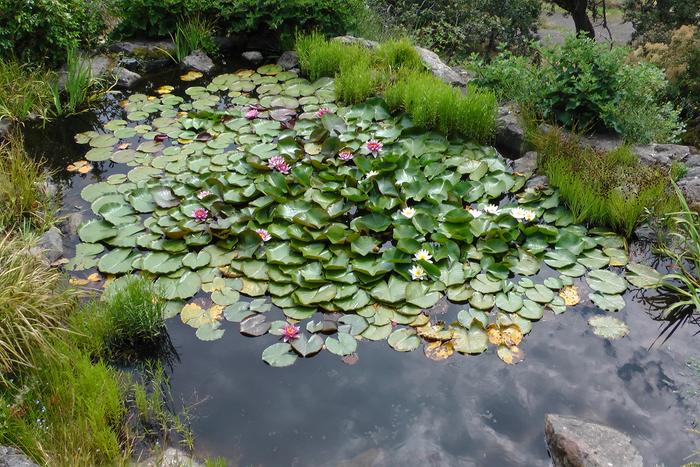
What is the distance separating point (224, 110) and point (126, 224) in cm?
214

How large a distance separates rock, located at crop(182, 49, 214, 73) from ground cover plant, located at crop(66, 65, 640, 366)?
1.86m

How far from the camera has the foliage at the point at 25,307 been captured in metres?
3.51

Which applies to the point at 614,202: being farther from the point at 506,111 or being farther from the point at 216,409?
the point at 216,409

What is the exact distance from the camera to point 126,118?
6.57m

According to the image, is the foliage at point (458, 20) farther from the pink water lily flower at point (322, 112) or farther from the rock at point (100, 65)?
the rock at point (100, 65)

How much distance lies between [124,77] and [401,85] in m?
3.25

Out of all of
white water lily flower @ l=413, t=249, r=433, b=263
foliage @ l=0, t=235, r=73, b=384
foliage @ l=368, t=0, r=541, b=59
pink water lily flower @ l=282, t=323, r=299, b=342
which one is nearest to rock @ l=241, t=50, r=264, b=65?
foliage @ l=368, t=0, r=541, b=59

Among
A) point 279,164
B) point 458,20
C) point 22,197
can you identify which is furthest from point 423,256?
point 458,20

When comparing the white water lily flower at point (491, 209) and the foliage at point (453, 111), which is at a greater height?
the foliage at point (453, 111)

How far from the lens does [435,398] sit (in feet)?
12.4

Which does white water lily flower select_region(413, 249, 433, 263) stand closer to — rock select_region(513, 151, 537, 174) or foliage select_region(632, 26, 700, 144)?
rock select_region(513, 151, 537, 174)

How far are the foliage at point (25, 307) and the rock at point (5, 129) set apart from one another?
2284 mm

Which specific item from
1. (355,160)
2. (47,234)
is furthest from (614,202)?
(47,234)

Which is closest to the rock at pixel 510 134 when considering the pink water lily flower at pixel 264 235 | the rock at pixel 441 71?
the rock at pixel 441 71
